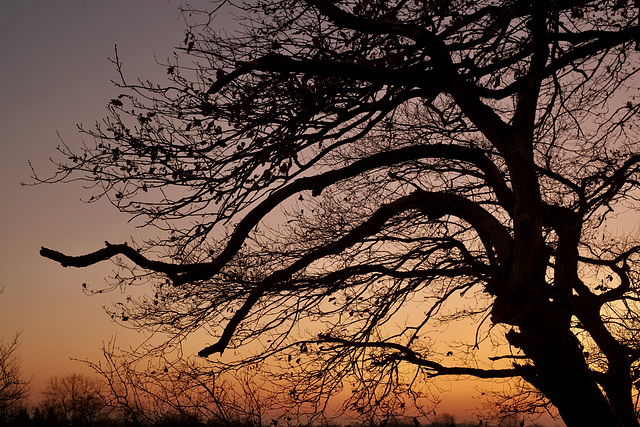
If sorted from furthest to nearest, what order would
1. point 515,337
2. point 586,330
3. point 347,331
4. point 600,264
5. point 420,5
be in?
point 600,264 < point 586,330 < point 347,331 < point 420,5 < point 515,337

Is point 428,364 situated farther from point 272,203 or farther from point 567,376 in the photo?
point 272,203

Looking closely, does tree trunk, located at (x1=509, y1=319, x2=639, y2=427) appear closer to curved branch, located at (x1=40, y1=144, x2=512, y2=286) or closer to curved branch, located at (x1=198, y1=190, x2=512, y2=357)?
curved branch, located at (x1=198, y1=190, x2=512, y2=357)

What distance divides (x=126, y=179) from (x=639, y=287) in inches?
328

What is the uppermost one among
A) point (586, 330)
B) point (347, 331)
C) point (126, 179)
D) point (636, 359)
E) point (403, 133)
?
point (403, 133)

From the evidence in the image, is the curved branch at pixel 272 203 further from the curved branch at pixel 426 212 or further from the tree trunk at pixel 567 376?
the tree trunk at pixel 567 376

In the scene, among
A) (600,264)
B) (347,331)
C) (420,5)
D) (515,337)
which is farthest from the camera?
(600,264)

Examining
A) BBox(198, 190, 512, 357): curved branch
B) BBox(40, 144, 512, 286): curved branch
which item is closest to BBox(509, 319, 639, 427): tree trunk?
BBox(198, 190, 512, 357): curved branch

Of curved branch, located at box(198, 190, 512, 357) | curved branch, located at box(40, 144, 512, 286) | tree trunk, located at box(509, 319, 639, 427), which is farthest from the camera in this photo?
curved branch, located at box(198, 190, 512, 357)

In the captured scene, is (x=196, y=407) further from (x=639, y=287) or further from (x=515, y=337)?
(x=639, y=287)

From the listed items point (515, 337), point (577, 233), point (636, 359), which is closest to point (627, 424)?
point (636, 359)

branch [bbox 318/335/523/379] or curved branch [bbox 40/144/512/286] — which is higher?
curved branch [bbox 40/144/512/286]

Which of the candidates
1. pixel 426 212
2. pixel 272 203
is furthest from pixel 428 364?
pixel 272 203

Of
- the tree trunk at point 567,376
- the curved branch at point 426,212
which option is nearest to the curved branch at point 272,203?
the curved branch at point 426,212

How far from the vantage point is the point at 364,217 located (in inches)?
388
